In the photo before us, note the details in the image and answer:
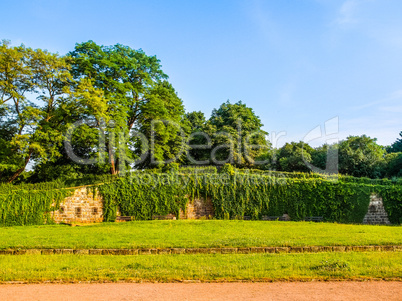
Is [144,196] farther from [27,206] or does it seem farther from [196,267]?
[196,267]

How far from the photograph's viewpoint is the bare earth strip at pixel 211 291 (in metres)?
6.23

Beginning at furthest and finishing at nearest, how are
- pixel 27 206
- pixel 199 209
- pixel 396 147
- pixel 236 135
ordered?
pixel 396 147 → pixel 236 135 → pixel 199 209 → pixel 27 206

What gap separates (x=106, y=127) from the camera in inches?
1049

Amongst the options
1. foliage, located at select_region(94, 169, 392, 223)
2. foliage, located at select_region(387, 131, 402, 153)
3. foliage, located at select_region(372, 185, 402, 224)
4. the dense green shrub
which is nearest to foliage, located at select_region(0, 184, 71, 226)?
the dense green shrub

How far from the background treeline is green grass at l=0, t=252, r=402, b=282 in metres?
16.2

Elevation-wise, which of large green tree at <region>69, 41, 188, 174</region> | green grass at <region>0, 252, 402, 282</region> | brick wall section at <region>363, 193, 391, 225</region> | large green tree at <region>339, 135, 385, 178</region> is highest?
large green tree at <region>69, 41, 188, 174</region>

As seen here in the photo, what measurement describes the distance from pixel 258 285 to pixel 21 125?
23.2 meters

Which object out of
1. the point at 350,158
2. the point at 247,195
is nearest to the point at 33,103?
the point at 247,195

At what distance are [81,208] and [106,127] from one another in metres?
7.76

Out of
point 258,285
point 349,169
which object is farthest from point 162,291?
point 349,169

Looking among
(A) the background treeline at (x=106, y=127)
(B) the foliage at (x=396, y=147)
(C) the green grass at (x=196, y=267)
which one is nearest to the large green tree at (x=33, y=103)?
(A) the background treeline at (x=106, y=127)

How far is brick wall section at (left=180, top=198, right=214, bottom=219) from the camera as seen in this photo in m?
23.6

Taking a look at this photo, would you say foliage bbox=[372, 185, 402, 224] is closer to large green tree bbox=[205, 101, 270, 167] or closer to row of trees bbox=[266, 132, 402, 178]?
row of trees bbox=[266, 132, 402, 178]

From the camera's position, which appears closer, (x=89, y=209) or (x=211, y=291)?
(x=211, y=291)
